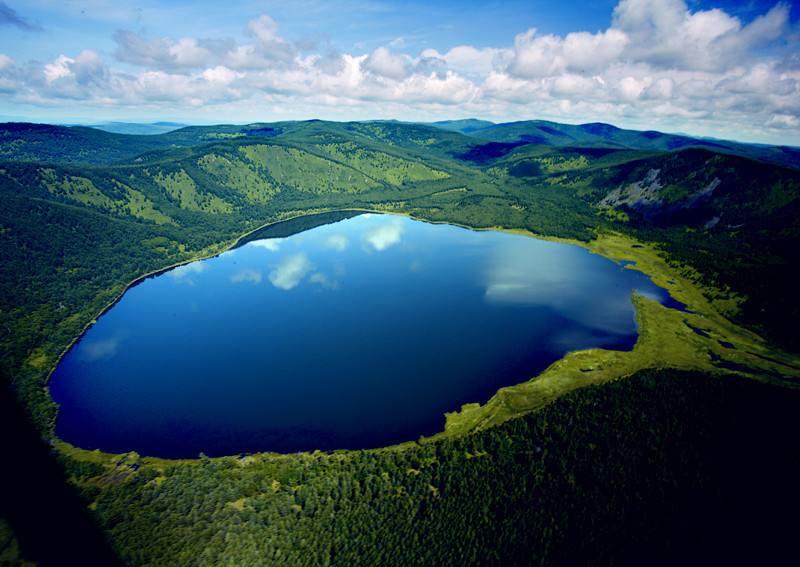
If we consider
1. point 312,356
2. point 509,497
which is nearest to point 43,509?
point 312,356

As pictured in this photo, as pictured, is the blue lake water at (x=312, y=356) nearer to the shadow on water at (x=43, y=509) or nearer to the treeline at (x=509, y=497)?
the shadow on water at (x=43, y=509)

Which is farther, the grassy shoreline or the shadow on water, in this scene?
the grassy shoreline

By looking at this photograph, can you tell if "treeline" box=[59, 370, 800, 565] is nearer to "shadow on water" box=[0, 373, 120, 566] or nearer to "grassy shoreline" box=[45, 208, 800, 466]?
"shadow on water" box=[0, 373, 120, 566]

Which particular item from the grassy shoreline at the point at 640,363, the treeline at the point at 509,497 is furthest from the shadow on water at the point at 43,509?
the grassy shoreline at the point at 640,363

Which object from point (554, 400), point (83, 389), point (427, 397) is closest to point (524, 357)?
point (554, 400)

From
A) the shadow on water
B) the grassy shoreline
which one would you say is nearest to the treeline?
the shadow on water
